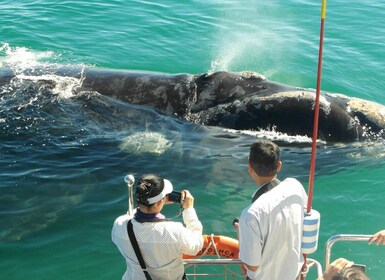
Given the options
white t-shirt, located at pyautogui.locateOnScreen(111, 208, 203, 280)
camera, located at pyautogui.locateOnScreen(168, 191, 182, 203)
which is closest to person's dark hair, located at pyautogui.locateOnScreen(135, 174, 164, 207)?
white t-shirt, located at pyautogui.locateOnScreen(111, 208, 203, 280)

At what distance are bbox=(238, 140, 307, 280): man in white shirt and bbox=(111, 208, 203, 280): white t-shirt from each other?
556mm

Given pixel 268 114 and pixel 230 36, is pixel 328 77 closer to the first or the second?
pixel 230 36

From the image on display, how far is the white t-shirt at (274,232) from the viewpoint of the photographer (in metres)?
4.60

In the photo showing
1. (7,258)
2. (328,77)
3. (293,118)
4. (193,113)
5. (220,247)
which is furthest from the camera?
(328,77)

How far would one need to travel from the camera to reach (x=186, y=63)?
619 inches

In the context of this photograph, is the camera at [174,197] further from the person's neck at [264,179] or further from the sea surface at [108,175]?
the sea surface at [108,175]

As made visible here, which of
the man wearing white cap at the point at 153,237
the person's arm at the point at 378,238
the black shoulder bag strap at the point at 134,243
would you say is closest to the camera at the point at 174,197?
the man wearing white cap at the point at 153,237

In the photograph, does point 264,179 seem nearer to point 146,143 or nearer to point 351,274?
point 351,274

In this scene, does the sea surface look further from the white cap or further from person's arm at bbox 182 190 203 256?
the white cap

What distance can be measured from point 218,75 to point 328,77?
634 centimetres

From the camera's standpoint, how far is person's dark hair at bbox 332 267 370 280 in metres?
4.68

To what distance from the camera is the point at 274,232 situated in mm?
4664

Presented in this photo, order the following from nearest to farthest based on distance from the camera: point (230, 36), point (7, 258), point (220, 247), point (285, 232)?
point (285, 232) < point (220, 247) < point (7, 258) < point (230, 36)

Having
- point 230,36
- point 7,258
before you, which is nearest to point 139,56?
point 230,36
